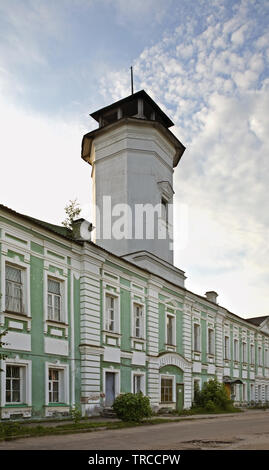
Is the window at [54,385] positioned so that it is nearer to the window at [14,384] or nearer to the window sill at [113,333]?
the window at [14,384]

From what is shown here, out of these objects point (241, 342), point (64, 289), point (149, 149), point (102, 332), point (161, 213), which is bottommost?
point (241, 342)

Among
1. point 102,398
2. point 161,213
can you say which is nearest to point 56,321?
point 102,398

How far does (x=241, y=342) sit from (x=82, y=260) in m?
23.7

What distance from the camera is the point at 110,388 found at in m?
21.6

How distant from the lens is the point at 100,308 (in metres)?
21.1

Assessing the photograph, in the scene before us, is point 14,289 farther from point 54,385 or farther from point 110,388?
point 110,388

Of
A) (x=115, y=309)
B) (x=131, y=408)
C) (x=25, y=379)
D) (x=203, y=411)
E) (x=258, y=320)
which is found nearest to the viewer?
(x=25, y=379)

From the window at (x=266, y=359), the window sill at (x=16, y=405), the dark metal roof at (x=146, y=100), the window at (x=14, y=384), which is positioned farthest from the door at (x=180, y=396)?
the window at (x=266, y=359)

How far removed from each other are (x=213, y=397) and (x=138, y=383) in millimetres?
6834

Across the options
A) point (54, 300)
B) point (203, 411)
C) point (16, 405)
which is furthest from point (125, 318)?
point (203, 411)

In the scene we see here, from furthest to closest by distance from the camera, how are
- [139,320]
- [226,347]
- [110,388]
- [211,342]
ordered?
[226,347]
[211,342]
[139,320]
[110,388]

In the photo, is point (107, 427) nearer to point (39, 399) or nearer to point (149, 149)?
point (39, 399)

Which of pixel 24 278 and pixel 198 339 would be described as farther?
pixel 198 339

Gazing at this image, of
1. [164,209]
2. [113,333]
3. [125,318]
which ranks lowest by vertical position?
[113,333]
